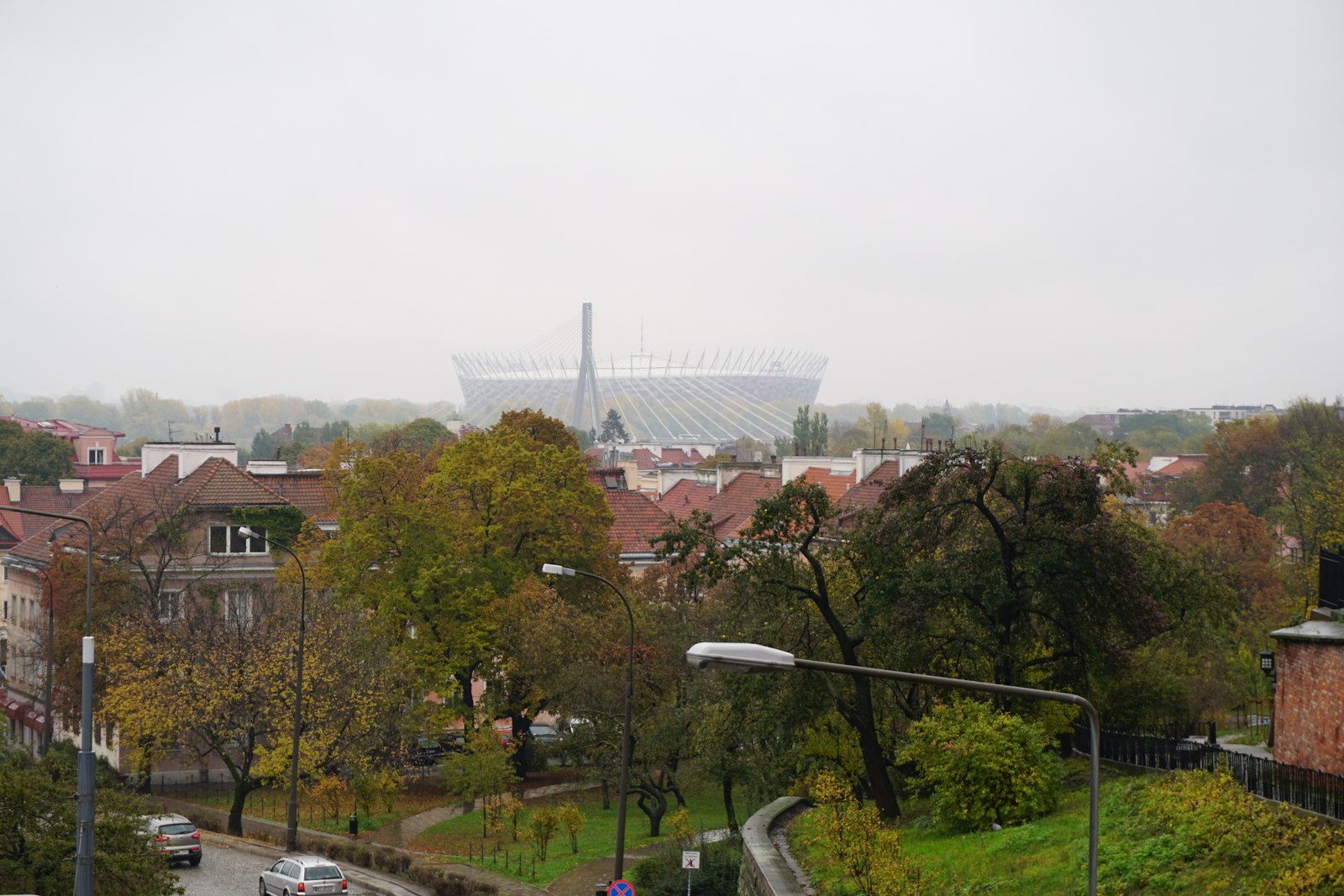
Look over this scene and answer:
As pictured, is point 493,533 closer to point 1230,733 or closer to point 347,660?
point 347,660

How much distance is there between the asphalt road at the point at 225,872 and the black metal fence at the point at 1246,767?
49.1ft

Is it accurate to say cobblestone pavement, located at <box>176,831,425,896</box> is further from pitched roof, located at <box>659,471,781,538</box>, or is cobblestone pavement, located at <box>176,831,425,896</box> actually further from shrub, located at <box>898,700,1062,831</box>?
pitched roof, located at <box>659,471,781,538</box>

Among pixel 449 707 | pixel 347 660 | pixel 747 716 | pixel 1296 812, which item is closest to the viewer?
pixel 1296 812

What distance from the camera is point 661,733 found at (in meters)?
31.1

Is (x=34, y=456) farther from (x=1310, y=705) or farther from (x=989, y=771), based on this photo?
(x=1310, y=705)

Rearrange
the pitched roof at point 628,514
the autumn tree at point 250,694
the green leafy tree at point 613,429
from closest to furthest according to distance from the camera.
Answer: the autumn tree at point 250,694 < the pitched roof at point 628,514 < the green leafy tree at point 613,429

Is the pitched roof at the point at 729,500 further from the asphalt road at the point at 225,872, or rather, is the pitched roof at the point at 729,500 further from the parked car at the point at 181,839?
the parked car at the point at 181,839

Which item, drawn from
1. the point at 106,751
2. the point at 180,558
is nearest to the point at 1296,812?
the point at 180,558

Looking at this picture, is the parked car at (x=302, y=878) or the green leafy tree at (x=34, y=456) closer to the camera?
the parked car at (x=302, y=878)

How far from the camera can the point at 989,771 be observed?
18312mm

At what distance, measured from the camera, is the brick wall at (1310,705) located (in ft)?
54.3

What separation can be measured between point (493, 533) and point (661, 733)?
1099cm

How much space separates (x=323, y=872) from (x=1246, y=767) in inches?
640

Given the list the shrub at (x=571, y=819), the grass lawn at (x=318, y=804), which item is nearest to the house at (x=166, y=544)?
the grass lawn at (x=318, y=804)
